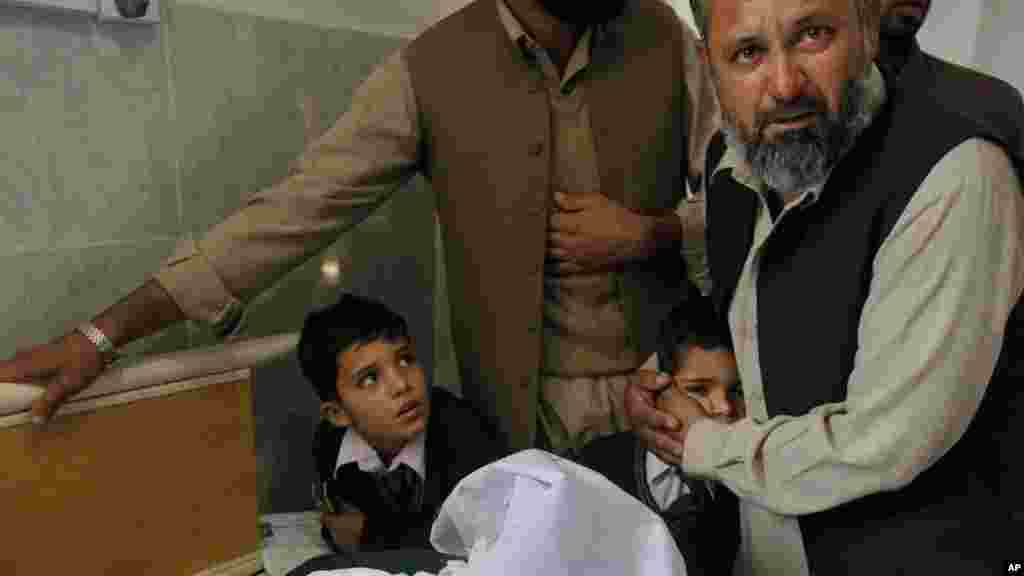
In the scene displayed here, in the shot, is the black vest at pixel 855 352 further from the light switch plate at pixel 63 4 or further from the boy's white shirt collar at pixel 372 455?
the light switch plate at pixel 63 4

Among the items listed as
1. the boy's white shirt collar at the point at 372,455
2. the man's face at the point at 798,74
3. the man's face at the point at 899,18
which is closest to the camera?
the man's face at the point at 798,74

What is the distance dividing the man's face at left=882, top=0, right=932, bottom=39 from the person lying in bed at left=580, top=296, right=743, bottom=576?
0.61 m

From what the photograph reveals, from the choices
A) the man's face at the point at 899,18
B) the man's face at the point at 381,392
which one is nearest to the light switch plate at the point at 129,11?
the man's face at the point at 381,392

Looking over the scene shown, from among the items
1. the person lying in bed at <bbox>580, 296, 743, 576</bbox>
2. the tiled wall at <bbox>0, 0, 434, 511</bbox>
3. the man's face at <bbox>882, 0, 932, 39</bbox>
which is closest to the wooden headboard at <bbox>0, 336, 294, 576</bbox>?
the tiled wall at <bbox>0, 0, 434, 511</bbox>

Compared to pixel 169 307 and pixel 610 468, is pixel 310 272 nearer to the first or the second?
pixel 169 307

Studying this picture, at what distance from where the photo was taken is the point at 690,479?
1.24m

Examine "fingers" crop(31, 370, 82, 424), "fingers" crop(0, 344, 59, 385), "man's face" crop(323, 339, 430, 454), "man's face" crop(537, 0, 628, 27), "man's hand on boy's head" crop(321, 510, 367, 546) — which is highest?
"man's face" crop(537, 0, 628, 27)

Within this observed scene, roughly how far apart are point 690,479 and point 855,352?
38 cm

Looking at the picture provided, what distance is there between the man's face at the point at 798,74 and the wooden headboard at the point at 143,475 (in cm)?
78

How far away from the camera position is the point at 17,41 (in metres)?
1.17

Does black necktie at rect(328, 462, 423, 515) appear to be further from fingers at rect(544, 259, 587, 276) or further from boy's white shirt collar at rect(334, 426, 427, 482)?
fingers at rect(544, 259, 587, 276)

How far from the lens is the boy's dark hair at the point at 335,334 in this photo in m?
1.32

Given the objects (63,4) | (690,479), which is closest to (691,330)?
(690,479)

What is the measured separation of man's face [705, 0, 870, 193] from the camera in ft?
3.12
